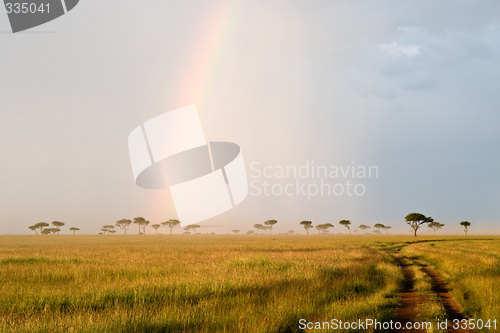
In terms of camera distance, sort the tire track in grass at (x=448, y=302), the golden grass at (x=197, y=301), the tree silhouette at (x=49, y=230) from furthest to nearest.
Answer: the tree silhouette at (x=49, y=230) < the tire track in grass at (x=448, y=302) < the golden grass at (x=197, y=301)

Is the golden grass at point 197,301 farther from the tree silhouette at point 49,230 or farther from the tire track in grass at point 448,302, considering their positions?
the tree silhouette at point 49,230

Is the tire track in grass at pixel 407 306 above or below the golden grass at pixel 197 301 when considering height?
below

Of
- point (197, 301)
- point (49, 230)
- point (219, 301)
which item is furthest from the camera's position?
point (49, 230)

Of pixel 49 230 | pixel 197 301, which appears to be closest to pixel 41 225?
pixel 49 230

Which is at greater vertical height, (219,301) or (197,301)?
(219,301)

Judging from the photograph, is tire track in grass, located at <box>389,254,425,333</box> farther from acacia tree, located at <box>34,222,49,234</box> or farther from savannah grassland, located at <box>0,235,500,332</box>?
acacia tree, located at <box>34,222,49,234</box>

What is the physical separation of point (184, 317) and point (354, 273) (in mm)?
10411

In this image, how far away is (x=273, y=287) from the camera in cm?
1284

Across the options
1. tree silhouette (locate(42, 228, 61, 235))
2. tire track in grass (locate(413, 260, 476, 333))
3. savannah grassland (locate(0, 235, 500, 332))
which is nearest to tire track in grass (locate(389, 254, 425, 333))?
savannah grassland (locate(0, 235, 500, 332))

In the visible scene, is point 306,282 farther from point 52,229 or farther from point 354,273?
point 52,229

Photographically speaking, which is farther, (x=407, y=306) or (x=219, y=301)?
(x=407, y=306)

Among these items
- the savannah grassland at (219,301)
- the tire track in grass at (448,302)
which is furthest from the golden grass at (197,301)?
the tire track in grass at (448,302)

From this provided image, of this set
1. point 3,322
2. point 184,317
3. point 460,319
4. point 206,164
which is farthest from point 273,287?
point 206,164

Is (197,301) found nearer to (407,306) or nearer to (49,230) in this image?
(407,306)
